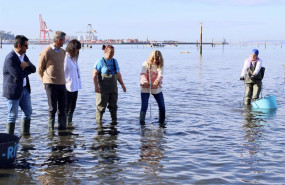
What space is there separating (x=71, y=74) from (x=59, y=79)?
0.66 meters

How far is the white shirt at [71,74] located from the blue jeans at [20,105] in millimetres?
1169

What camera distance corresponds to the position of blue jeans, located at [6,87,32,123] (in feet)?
26.2

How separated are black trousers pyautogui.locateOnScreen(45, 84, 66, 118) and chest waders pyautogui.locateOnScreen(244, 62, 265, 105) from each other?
6.64 metres

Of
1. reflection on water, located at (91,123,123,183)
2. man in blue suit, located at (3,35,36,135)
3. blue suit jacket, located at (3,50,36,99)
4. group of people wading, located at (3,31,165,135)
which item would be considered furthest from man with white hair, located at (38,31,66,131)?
reflection on water, located at (91,123,123,183)

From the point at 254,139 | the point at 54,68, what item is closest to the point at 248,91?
the point at 254,139

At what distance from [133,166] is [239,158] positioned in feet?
6.43

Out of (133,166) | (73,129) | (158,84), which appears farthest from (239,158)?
(73,129)

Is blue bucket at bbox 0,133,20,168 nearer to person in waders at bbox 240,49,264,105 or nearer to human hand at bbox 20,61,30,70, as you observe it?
human hand at bbox 20,61,30,70

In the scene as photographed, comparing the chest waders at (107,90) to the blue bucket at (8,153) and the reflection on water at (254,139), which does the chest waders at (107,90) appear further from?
the blue bucket at (8,153)

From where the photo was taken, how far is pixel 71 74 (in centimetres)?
940

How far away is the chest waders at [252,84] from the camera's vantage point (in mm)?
13375

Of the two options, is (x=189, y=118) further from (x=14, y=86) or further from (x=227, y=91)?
(x=227, y=91)

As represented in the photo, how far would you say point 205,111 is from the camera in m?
13.3

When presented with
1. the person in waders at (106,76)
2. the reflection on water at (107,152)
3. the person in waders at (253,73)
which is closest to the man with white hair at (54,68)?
the person in waders at (106,76)
